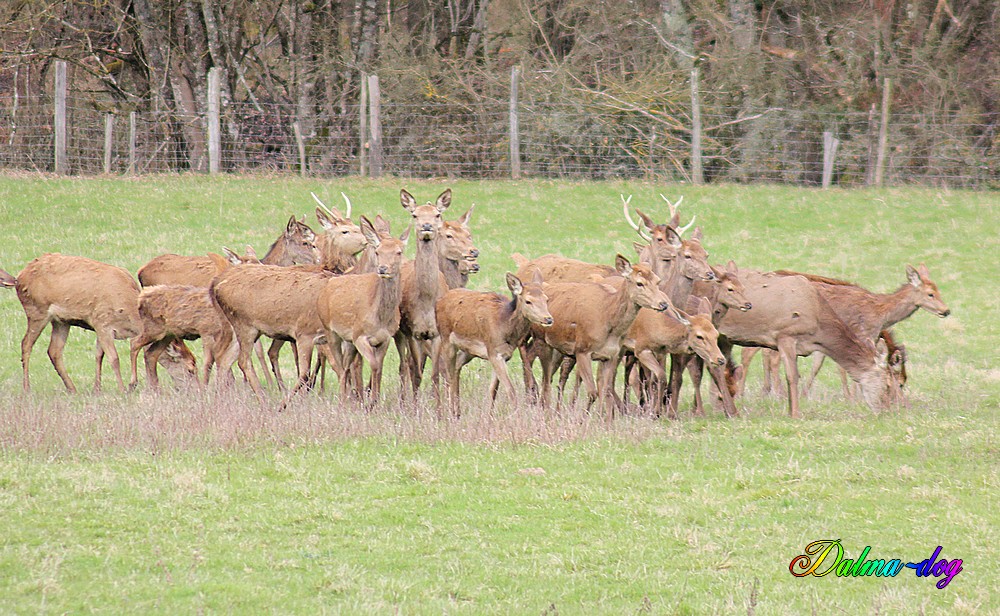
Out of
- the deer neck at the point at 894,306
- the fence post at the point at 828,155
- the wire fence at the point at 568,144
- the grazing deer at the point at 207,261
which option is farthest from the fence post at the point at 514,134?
the deer neck at the point at 894,306

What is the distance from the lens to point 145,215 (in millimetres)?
20484

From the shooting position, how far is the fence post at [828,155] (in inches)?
942

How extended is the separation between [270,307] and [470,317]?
1975mm

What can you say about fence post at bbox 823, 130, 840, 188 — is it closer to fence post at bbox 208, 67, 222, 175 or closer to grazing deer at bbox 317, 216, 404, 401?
fence post at bbox 208, 67, 222, 175

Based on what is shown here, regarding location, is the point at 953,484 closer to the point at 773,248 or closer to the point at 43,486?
the point at 43,486

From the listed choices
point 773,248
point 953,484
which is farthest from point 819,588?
point 773,248

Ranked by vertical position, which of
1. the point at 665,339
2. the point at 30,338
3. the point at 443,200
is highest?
the point at 443,200

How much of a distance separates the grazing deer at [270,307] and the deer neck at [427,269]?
1014 millimetres
